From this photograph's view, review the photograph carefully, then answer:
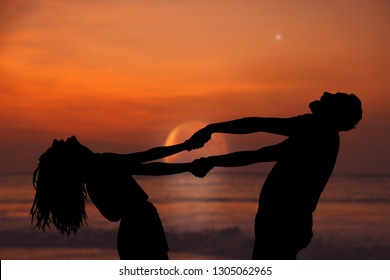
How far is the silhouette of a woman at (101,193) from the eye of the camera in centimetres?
796

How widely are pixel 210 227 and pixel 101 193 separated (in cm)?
2319

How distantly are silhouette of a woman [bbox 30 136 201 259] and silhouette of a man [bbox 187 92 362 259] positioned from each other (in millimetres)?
1008

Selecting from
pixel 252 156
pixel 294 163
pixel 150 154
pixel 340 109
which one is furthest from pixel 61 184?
pixel 340 109

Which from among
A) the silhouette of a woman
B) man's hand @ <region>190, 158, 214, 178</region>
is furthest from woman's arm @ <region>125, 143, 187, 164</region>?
man's hand @ <region>190, 158, 214, 178</region>

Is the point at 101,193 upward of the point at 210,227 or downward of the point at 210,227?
upward

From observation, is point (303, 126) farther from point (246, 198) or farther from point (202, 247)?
point (246, 198)

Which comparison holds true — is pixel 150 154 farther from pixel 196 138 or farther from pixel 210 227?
pixel 210 227

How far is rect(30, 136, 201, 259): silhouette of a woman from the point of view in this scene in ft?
26.1

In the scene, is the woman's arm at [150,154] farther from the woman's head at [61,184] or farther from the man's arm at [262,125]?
the man's arm at [262,125]

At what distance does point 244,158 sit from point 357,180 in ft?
151

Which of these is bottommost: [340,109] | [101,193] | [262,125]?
[101,193]

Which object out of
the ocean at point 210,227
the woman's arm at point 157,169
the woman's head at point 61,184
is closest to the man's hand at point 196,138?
the woman's arm at point 157,169

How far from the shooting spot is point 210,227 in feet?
102
